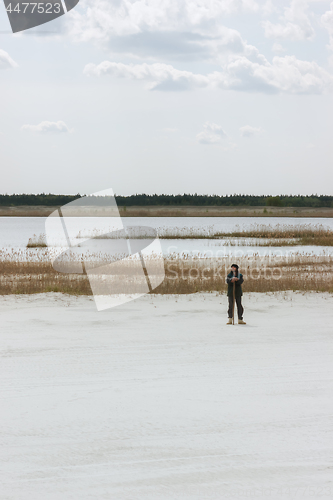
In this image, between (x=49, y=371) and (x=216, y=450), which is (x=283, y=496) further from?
(x=49, y=371)

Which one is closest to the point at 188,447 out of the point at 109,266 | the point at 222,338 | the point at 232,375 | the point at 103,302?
the point at 232,375

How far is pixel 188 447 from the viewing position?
4.15m

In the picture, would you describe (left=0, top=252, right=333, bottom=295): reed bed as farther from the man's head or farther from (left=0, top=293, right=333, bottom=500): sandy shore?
(left=0, top=293, right=333, bottom=500): sandy shore

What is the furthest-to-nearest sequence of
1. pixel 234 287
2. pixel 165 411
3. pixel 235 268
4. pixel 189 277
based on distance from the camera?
pixel 189 277, pixel 234 287, pixel 235 268, pixel 165 411

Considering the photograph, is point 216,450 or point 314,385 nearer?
point 216,450

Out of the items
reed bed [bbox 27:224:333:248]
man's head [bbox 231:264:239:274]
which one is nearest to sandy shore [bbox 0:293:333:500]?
man's head [bbox 231:264:239:274]

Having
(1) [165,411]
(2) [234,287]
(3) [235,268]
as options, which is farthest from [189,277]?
(1) [165,411]

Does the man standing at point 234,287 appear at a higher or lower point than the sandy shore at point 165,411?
Result: higher

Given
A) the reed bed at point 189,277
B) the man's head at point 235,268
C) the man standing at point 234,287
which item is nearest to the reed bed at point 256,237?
the reed bed at point 189,277

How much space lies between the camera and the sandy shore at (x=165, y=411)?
3.64 m

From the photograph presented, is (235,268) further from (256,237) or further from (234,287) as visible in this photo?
(256,237)

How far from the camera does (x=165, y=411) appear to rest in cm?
493

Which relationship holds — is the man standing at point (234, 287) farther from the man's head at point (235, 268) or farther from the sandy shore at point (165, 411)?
the sandy shore at point (165, 411)

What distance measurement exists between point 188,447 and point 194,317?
20.2ft
